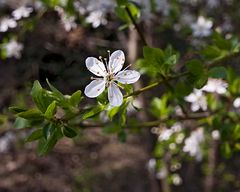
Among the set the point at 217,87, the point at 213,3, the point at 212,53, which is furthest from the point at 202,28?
the point at 213,3

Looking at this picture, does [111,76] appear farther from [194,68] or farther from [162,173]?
[162,173]

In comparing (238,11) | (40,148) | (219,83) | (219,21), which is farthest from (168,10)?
(40,148)

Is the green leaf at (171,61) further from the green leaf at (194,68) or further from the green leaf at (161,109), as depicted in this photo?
the green leaf at (161,109)

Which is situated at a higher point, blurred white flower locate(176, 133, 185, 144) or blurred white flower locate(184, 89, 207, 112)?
blurred white flower locate(184, 89, 207, 112)

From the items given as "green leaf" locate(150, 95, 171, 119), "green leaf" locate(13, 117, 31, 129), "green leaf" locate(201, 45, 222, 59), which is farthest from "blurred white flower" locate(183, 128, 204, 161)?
"green leaf" locate(13, 117, 31, 129)

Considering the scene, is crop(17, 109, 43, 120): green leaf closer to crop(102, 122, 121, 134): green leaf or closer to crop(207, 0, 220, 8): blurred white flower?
crop(102, 122, 121, 134): green leaf

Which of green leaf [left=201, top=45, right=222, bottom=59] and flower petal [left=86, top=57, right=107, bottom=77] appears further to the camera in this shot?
green leaf [left=201, top=45, right=222, bottom=59]
